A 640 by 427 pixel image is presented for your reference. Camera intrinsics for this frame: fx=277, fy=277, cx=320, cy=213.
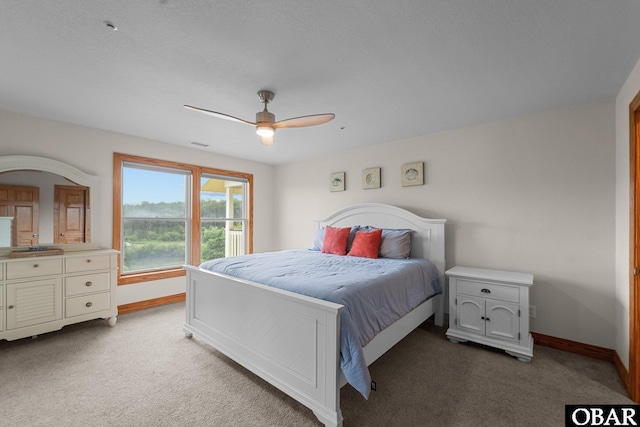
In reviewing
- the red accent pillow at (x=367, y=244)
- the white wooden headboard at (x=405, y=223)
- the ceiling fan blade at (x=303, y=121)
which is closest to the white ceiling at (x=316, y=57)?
the ceiling fan blade at (x=303, y=121)

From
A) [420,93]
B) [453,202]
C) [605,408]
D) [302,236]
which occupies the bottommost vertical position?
[605,408]

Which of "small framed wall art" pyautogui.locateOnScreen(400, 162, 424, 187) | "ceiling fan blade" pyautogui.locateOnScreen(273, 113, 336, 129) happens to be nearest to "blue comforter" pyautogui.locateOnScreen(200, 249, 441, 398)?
"small framed wall art" pyautogui.locateOnScreen(400, 162, 424, 187)

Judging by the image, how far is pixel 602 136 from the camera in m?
2.57

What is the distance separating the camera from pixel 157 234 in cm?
418

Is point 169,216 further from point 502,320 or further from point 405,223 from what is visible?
point 502,320

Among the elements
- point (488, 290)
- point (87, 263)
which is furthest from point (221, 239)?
point (488, 290)

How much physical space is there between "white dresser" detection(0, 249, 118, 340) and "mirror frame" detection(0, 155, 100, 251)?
1.14 feet

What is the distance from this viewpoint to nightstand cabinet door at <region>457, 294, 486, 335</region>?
107 inches

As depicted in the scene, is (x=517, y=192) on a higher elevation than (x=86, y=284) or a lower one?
higher

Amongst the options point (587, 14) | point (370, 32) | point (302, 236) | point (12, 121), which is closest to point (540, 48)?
point (587, 14)

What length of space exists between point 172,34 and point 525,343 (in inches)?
144

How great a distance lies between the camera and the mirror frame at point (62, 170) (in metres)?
2.93

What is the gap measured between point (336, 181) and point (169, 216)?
269cm

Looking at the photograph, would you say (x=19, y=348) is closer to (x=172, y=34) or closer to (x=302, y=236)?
→ (x=172, y=34)
